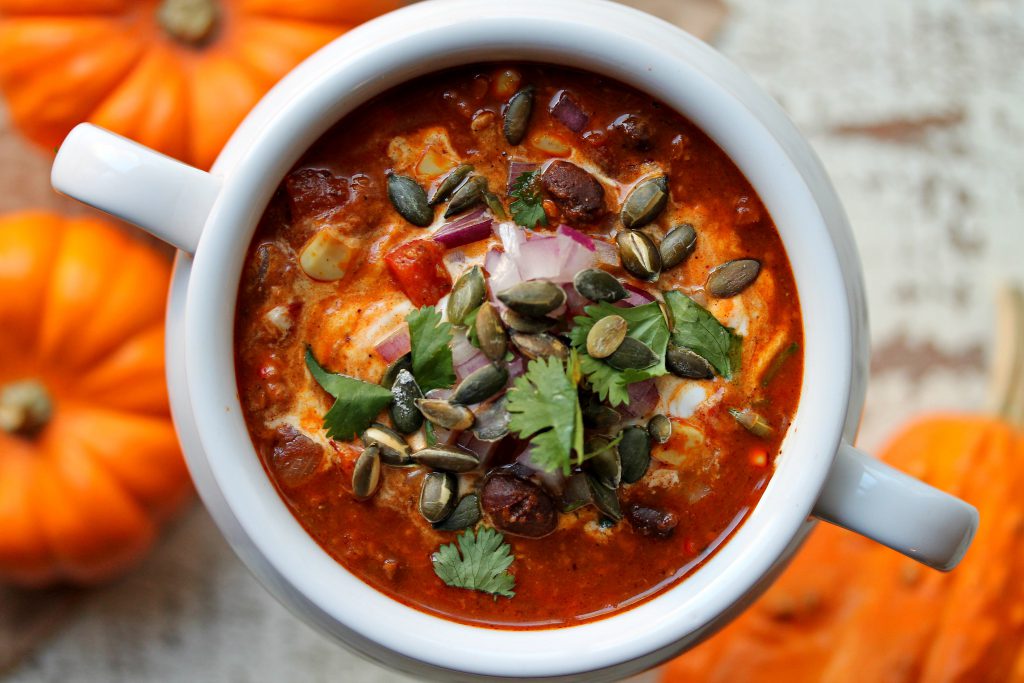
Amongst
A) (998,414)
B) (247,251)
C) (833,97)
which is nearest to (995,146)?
(833,97)

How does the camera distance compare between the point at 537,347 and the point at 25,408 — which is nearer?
the point at 537,347

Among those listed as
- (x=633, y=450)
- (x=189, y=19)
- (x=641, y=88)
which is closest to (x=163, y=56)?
(x=189, y=19)

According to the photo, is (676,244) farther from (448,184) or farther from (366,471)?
(366,471)

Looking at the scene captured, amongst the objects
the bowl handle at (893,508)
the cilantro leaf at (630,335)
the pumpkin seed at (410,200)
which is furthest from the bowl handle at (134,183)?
the bowl handle at (893,508)

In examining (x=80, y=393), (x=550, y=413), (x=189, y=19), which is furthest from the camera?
(x=80, y=393)

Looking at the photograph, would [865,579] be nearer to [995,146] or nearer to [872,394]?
[872,394]

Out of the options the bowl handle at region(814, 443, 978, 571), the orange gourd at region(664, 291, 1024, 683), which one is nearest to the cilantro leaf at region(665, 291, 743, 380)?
the bowl handle at region(814, 443, 978, 571)
